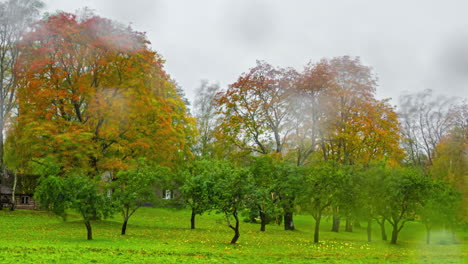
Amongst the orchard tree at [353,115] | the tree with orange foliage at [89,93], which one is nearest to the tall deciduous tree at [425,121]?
the orchard tree at [353,115]

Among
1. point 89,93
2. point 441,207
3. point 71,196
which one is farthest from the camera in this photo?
point 441,207

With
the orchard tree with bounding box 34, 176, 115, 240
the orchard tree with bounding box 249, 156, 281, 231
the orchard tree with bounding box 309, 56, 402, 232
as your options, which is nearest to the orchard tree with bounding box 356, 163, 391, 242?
the orchard tree with bounding box 249, 156, 281, 231

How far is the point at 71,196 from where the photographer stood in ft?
66.9

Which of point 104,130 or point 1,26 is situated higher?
point 1,26

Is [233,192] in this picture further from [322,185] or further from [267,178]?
[267,178]

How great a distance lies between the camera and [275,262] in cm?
1593

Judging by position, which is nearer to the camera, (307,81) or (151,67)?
(151,67)

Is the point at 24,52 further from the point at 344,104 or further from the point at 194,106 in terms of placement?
the point at 194,106

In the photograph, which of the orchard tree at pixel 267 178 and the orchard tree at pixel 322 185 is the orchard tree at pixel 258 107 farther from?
the orchard tree at pixel 322 185

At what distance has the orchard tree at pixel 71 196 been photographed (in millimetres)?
20344

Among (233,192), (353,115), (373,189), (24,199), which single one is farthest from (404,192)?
(24,199)

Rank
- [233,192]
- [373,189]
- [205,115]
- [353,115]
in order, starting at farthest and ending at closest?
[205,115] < [353,115] < [373,189] < [233,192]

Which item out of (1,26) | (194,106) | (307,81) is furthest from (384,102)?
(1,26)

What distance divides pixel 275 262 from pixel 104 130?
19.0m
